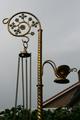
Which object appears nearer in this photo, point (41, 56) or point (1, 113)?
point (41, 56)

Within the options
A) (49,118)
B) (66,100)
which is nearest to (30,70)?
(49,118)

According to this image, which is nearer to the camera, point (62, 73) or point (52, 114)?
point (62, 73)

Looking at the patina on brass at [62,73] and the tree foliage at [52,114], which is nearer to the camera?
the patina on brass at [62,73]

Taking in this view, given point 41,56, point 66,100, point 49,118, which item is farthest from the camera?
point 66,100

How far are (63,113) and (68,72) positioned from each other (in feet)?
22.4

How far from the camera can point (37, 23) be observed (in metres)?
9.69

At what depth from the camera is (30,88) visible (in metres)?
9.56

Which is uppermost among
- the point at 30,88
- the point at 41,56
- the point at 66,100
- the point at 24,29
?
the point at 66,100

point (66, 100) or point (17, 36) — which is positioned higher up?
point (66, 100)

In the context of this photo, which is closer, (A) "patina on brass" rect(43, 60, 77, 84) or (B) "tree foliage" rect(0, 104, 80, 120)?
(A) "patina on brass" rect(43, 60, 77, 84)

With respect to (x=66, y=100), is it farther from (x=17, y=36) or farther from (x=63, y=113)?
(x=17, y=36)

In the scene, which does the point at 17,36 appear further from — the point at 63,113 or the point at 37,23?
the point at 63,113

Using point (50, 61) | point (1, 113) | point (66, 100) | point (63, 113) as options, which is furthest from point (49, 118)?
point (66, 100)

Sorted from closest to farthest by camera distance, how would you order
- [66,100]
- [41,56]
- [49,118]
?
[41,56] < [49,118] < [66,100]
